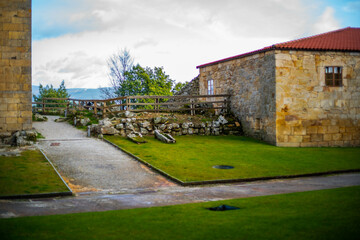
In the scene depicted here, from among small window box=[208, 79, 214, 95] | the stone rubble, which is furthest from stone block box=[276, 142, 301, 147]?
small window box=[208, 79, 214, 95]

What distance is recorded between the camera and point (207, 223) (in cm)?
584

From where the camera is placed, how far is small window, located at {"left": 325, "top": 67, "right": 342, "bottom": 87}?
18938mm

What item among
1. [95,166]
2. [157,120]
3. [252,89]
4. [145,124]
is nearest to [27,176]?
[95,166]

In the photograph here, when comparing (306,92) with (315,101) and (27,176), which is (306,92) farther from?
(27,176)

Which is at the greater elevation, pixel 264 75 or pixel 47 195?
pixel 264 75

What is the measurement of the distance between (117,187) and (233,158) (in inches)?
221

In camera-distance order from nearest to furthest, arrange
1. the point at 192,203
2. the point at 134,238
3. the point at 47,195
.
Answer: the point at 134,238 < the point at 192,203 < the point at 47,195

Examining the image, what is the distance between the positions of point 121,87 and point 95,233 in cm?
3793

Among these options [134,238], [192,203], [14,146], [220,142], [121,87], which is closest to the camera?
[134,238]

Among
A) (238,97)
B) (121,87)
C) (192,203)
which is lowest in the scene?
(192,203)

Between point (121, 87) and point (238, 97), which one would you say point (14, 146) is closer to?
point (238, 97)

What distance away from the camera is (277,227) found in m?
5.48

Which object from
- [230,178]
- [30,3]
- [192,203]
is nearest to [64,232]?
[192,203]

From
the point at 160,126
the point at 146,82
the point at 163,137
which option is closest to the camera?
the point at 163,137
